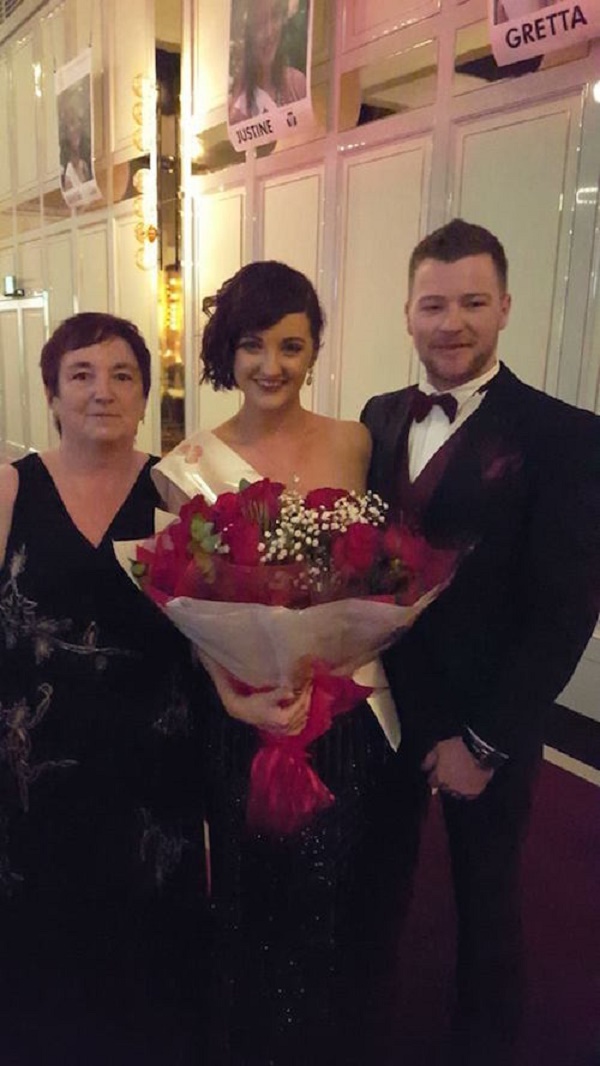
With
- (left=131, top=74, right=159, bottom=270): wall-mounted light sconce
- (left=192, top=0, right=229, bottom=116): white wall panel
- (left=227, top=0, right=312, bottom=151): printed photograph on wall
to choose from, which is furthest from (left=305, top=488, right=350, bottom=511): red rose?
(left=131, top=74, right=159, bottom=270): wall-mounted light sconce

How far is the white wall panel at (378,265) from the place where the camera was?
361 cm

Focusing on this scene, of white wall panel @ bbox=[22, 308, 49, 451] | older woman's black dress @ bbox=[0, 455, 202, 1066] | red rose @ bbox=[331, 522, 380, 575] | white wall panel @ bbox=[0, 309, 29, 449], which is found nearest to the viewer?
red rose @ bbox=[331, 522, 380, 575]

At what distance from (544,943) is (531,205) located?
7.85ft

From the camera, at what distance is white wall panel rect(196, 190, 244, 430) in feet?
16.1

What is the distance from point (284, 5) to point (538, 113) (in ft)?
5.21

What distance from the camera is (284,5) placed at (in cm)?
383

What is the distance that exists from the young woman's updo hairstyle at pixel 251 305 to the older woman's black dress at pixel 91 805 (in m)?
0.32

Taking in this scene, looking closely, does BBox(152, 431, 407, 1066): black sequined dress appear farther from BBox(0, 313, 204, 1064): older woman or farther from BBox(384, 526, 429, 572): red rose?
BBox(384, 526, 429, 572): red rose

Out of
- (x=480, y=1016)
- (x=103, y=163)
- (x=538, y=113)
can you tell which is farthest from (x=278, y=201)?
(x=480, y=1016)

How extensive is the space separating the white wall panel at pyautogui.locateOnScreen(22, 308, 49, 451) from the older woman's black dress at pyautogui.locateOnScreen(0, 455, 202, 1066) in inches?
264

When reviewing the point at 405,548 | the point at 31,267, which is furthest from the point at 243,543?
the point at 31,267

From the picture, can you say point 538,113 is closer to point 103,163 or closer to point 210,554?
point 210,554

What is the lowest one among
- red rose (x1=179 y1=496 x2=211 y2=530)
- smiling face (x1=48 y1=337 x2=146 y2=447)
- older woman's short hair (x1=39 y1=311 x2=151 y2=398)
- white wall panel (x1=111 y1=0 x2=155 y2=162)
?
red rose (x1=179 y1=496 x2=211 y2=530)

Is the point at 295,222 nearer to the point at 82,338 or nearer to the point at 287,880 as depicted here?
the point at 82,338
